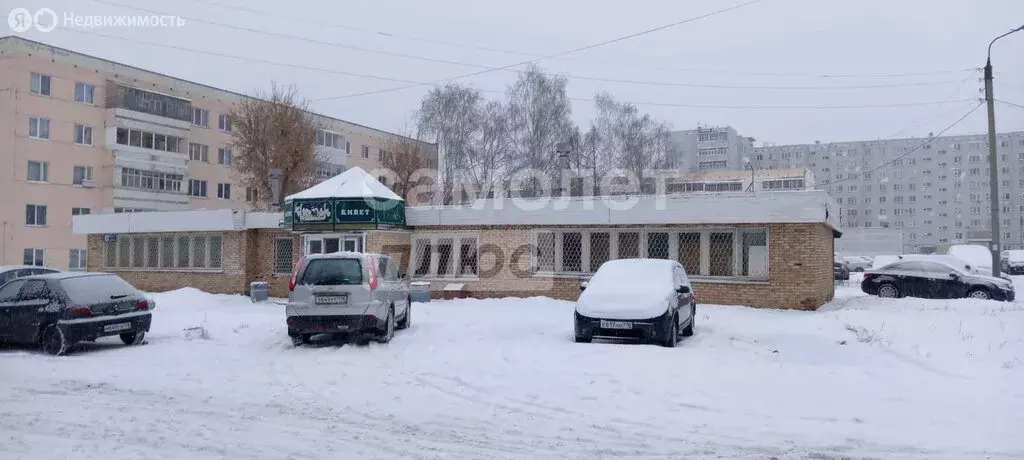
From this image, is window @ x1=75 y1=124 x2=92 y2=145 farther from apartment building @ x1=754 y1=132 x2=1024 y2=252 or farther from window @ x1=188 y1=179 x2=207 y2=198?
apartment building @ x1=754 y1=132 x2=1024 y2=252

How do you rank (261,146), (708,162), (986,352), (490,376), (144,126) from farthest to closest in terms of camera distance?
(708,162) → (144,126) → (261,146) → (986,352) → (490,376)

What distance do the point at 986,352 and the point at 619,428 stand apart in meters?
7.19

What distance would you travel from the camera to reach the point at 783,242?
55.2 ft

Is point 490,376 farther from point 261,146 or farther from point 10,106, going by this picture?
point 10,106

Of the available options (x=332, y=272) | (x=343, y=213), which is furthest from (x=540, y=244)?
(x=332, y=272)

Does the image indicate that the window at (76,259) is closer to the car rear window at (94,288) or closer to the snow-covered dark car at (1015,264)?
the car rear window at (94,288)

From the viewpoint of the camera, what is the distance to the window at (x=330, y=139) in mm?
56300

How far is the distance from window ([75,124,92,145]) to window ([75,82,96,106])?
1520 millimetres

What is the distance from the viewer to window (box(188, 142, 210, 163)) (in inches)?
1971

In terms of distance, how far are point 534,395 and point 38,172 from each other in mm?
43018

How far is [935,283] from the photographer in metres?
21.6

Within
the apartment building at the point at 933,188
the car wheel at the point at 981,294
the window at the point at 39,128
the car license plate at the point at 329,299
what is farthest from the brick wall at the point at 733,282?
the apartment building at the point at 933,188

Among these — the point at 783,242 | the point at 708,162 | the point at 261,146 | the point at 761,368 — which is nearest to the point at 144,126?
the point at 261,146

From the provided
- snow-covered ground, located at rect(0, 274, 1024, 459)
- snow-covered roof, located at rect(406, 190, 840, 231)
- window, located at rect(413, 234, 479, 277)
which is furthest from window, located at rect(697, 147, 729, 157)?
snow-covered ground, located at rect(0, 274, 1024, 459)
